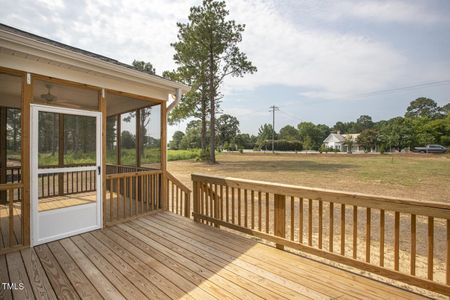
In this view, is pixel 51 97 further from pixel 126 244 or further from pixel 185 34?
pixel 185 34

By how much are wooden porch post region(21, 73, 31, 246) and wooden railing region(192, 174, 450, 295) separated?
2375mm

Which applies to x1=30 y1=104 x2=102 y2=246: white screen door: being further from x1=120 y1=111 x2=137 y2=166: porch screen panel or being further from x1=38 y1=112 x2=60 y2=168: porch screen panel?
x1=120 y1=111 x2=137 y2=166: porch screen panel

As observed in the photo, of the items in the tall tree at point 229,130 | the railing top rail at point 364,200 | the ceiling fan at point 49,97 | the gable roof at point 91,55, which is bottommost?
the railing top rail at point 364,200

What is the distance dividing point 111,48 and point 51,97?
451 centimetres

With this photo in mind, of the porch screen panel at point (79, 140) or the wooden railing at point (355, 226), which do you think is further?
the porch screen panel at point (79, 140)

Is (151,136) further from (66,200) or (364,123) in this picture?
(364,123)

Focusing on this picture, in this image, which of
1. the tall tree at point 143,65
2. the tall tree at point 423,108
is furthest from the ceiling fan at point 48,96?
the tall tree at point 423,108

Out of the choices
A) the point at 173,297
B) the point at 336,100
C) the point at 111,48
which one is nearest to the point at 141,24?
the point at 111,48

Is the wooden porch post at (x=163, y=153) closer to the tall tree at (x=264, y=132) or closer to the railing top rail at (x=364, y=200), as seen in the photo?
the railing top rail at (x=364, y=200)

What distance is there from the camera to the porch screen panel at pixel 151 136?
4.80m

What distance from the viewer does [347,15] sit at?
6.30 metres

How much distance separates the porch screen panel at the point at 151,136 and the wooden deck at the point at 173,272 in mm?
1884

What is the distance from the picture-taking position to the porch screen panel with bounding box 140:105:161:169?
4.80 metres

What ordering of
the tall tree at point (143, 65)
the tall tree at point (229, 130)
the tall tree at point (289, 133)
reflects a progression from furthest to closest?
1. the tall tree at point (289, 133)
2. the tall tree at point (229, 130)
3. the tall tree at point (143, 65)
